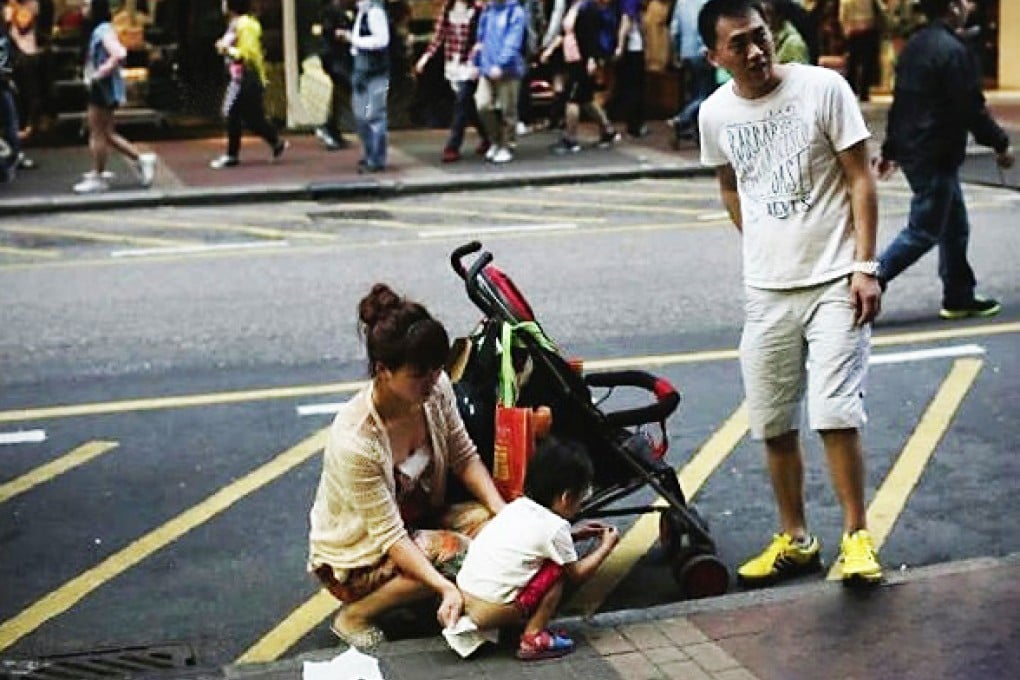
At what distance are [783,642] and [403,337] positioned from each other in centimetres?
140

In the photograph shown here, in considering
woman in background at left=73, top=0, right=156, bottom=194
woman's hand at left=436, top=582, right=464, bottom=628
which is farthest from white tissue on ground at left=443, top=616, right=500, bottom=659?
woman in background at left=73, top=0, right=156, bottom=194

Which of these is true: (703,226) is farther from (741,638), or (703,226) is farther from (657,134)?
(741,638)

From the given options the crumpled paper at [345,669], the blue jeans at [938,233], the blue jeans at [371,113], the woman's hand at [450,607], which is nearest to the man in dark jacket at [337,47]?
the blue jeans at [371,113]

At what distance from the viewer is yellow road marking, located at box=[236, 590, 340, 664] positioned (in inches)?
233

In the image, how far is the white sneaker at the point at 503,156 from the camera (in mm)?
19188

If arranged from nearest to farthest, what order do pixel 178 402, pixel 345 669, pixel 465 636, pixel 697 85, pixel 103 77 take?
pixel 345 669
pixel 465 636
pixel 178 402
pixel 103 77
pixel 697 85

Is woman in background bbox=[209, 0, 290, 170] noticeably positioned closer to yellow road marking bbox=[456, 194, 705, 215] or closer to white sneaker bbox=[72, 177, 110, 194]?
white sneaker bbox=[72, 177, 110, 194]

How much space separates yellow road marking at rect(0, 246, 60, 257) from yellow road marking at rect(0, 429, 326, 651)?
6.42 metres

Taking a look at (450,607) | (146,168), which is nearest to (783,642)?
(450,607)

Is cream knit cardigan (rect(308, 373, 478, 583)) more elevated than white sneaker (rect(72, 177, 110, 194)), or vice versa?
→ cream knit cardigan (rect(308, 373, 478, 583))

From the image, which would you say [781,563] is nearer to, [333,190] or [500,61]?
[333,190]

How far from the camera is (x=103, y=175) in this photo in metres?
Answer: 18.0

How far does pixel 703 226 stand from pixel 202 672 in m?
9.65

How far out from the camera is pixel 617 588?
6.42 meters
